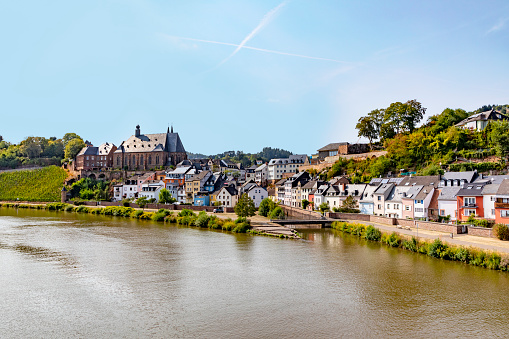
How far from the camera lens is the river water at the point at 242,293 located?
1498cm

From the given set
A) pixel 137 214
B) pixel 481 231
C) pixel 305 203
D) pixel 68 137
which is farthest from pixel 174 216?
pixel 68 137

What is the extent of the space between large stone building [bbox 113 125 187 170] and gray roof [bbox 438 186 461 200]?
6244 cm

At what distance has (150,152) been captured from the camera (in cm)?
8769

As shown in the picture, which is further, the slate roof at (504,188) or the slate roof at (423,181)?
the slate roof at (423,181)

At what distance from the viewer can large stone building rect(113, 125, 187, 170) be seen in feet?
286

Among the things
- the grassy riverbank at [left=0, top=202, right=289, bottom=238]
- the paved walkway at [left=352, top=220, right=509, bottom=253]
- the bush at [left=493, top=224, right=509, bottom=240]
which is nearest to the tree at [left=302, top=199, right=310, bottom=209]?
the grassy riverbank at [left=0, top=202, right=289, bottom=238]

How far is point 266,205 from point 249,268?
2561cm

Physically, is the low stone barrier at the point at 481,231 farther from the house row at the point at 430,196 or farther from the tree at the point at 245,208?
the tree at the point at 245,208

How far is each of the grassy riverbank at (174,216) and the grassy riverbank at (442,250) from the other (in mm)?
8349

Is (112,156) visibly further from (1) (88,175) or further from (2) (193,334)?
(2) (193,334)

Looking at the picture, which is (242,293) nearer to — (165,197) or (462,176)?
(462,176)

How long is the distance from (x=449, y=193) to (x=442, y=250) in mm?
10475

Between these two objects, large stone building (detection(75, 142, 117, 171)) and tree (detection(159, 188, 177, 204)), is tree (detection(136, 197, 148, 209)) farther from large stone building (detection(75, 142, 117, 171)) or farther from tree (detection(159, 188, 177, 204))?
large stone building (detection(75, 142, 117, 171))

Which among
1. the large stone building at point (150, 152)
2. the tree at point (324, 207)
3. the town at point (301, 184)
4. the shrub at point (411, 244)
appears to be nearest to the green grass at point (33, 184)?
the town at point (301, 184)
